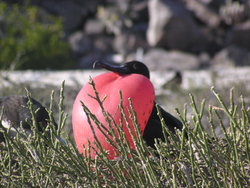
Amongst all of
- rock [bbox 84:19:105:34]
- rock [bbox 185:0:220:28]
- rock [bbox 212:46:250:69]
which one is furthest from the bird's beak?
rock [bbox 185:0:220:28]

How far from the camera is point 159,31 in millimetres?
11820

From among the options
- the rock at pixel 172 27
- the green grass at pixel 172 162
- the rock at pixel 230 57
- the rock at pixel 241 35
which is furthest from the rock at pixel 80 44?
the green grass at pixel 172 162

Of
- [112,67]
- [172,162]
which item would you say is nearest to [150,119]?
[112,67]

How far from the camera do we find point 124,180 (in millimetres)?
1057

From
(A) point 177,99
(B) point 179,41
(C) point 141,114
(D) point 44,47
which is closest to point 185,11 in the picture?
(B) point 179,41

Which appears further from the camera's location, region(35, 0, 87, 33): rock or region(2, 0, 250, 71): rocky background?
region(35, 0, 87, 33): rock

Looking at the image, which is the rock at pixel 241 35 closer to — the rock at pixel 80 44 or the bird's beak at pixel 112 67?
the rock at pixel 80 44

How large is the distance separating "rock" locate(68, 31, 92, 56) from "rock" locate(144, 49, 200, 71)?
60.2 inches

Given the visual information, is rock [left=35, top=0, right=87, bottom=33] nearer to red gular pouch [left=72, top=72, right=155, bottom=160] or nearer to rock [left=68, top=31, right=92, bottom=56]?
rock [left=68, top=31, right=92, bottom=56]

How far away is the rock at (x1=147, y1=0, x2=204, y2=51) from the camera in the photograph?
1156 cm

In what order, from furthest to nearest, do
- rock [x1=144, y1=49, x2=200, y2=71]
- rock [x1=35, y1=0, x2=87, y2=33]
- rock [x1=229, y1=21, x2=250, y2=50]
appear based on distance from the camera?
rock [x1=35, y1=0, x2=87, y2=33] < rock [x1=229, y1=21, x2=250, y2=50] < rock [x1=144, y1=49, x2=200, y2=71]

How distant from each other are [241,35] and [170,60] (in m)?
1.96

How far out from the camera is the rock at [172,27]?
11562 mm

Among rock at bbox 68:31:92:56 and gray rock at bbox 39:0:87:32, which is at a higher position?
gray rock at bbox 39:0:87:32
